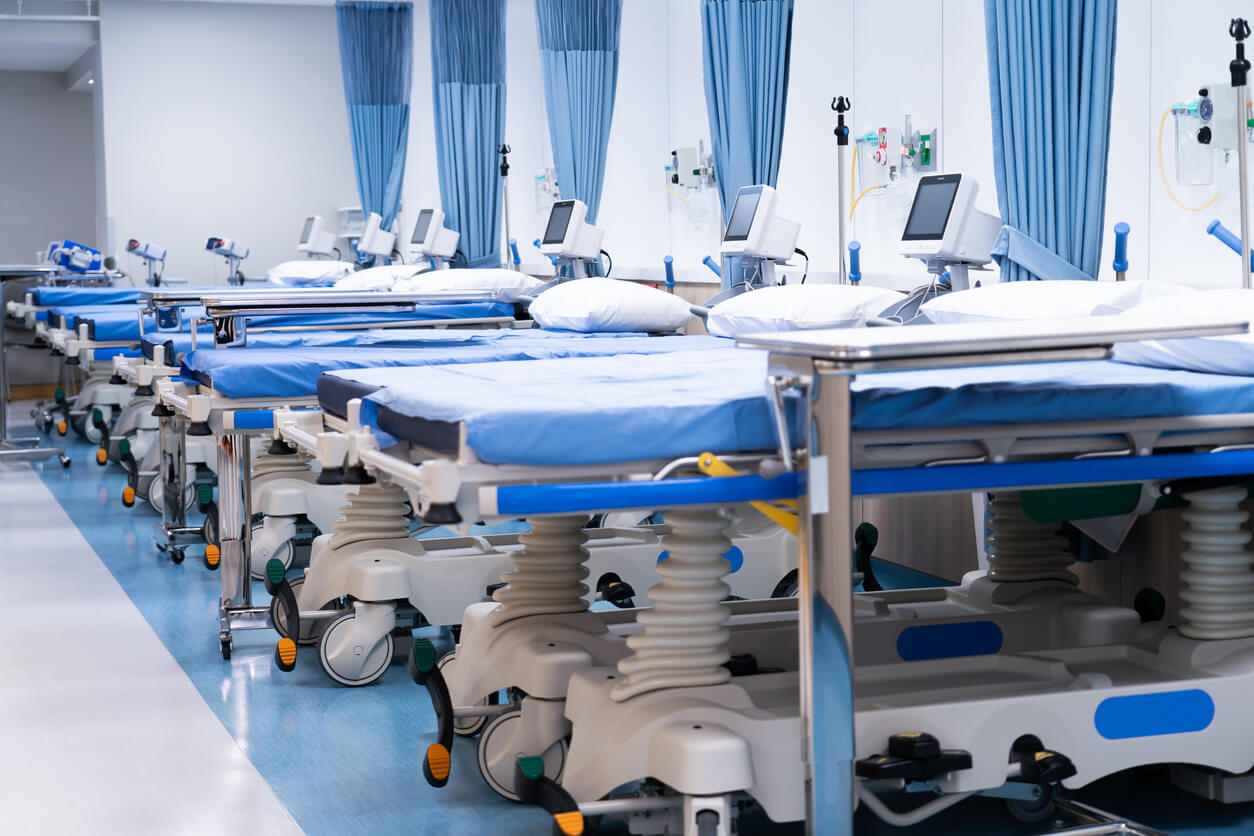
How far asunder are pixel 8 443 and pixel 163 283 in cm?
252

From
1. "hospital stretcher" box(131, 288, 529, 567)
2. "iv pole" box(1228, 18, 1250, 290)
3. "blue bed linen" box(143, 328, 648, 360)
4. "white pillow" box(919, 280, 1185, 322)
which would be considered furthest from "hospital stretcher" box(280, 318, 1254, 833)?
"blue bed linen" box(143, 328, 648, 360)

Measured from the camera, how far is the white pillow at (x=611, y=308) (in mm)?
5145

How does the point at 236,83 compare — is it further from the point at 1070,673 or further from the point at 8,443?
the point at 1070,673

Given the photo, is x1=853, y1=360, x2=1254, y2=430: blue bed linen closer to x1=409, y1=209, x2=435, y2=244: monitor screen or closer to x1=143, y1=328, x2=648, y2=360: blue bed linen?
x1=143, y1=328, x2=648, y2=360: blue bed linen

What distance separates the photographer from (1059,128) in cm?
383

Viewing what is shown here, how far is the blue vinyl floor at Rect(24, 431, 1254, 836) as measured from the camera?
272cm

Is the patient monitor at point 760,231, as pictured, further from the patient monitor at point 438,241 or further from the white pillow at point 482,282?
the patient monitor at point 438,241

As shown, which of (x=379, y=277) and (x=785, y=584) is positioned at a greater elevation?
(x=379, y=277)

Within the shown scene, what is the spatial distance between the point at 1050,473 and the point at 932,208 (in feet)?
6.12

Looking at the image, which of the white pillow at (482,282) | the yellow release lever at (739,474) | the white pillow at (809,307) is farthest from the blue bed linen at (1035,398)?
the white pillow at (482,282)

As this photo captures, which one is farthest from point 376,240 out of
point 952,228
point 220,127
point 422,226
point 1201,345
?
point 1201,345

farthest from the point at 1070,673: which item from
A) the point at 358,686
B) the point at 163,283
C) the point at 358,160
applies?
the point at 163,283

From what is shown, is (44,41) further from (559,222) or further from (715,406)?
(715,406)

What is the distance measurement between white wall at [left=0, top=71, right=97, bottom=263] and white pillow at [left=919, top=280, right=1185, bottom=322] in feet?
43.3
